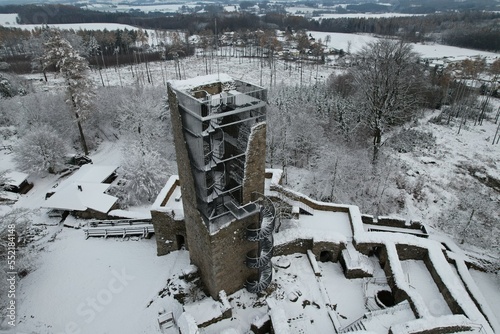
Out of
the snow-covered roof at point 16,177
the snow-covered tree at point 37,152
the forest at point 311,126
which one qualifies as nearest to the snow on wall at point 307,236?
the forest at point 311,126

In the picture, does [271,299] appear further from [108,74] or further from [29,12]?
[29,12]

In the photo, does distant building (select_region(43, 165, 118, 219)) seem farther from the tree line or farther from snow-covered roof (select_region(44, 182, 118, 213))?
the tree line

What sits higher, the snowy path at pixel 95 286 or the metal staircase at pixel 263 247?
the metal staircase at pixel 263 247

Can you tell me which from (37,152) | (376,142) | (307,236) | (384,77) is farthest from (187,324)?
(37,152)

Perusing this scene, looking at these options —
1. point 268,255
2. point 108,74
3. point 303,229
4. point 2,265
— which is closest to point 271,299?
point 268,255

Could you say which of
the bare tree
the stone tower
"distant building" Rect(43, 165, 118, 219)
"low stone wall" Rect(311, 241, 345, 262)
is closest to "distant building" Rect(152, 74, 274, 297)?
the stone tower

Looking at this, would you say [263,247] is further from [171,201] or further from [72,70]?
[72,70]

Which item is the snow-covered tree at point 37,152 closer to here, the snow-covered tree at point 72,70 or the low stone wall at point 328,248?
the snow-covered tree at point 72,70
